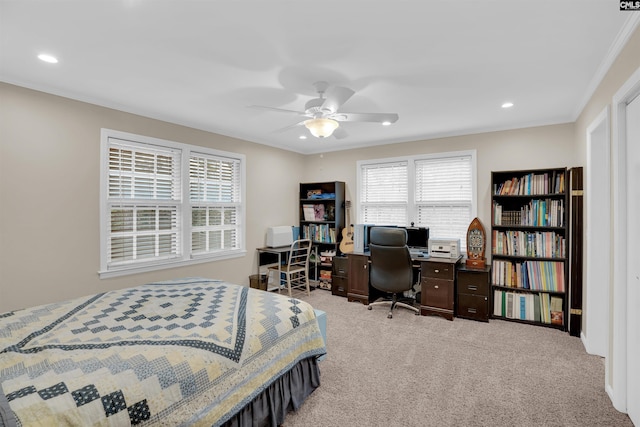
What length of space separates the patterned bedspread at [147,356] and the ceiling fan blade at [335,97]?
5.34ft

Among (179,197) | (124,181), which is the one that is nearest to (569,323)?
(179,197)

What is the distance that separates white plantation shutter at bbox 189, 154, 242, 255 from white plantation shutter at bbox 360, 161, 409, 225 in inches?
82.1

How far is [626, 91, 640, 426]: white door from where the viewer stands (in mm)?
1880

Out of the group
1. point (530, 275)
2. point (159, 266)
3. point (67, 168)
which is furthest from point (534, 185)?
point (67, 168)

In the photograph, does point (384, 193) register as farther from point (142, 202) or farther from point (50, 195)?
point (50, 195)

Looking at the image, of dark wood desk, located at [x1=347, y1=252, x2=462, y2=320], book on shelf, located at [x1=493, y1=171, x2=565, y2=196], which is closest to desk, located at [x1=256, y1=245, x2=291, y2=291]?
dark wood desk, located at [x1=347, y1=252, x2=462, y2=320]

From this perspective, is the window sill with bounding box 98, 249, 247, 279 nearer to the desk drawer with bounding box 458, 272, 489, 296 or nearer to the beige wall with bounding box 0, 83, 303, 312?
the beige wall with bounding box 0, 83, 303, 312

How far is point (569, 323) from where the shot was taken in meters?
3.27

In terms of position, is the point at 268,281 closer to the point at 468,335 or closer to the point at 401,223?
the point at 401,223

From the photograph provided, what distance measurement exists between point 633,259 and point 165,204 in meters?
4.25

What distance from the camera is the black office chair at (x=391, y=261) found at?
3795 millimetres

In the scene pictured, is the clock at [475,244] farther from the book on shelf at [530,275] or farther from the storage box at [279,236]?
the storage box at [279,236]

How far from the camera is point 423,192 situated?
464 centimetres

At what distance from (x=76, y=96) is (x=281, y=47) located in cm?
223
